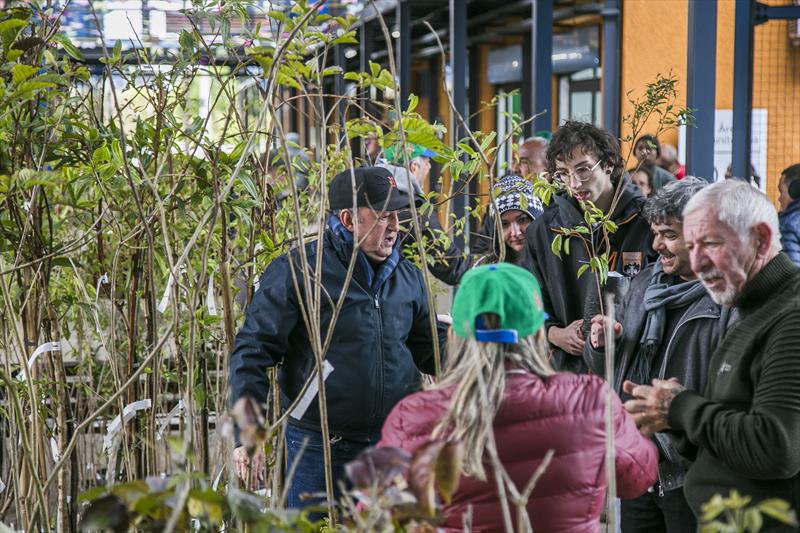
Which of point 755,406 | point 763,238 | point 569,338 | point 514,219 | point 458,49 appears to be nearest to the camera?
point 755,406

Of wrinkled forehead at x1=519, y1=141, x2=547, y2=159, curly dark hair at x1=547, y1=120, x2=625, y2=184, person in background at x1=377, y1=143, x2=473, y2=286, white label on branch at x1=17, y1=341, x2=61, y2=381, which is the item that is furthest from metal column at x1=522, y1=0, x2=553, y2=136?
white label on branch at x1=17, y1=341, x2=61, y2=381

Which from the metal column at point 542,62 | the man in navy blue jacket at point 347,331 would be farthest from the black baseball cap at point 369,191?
the metal column at point 542,62

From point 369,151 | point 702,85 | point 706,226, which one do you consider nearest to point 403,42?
point 702,85

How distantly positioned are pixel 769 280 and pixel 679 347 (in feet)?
2.21

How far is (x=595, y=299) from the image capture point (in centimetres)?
318

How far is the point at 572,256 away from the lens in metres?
3.46

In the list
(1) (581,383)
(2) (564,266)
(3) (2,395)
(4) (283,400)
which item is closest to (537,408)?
(1) (581,383)

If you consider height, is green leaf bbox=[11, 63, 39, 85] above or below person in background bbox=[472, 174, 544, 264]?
above

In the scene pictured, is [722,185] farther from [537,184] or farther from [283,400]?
[283,400]

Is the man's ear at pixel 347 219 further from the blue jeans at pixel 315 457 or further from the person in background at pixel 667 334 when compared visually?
the person in background at pixel 667 334

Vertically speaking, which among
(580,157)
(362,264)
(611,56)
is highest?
(611,56)

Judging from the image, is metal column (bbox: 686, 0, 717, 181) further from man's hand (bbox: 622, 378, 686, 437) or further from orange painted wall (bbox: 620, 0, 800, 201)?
orange painted wall (bbox: 620, 0, 800, 201)

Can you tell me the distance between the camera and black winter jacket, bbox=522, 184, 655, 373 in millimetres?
3340

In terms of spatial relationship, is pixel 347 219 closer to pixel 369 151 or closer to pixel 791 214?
pixel 369 151
